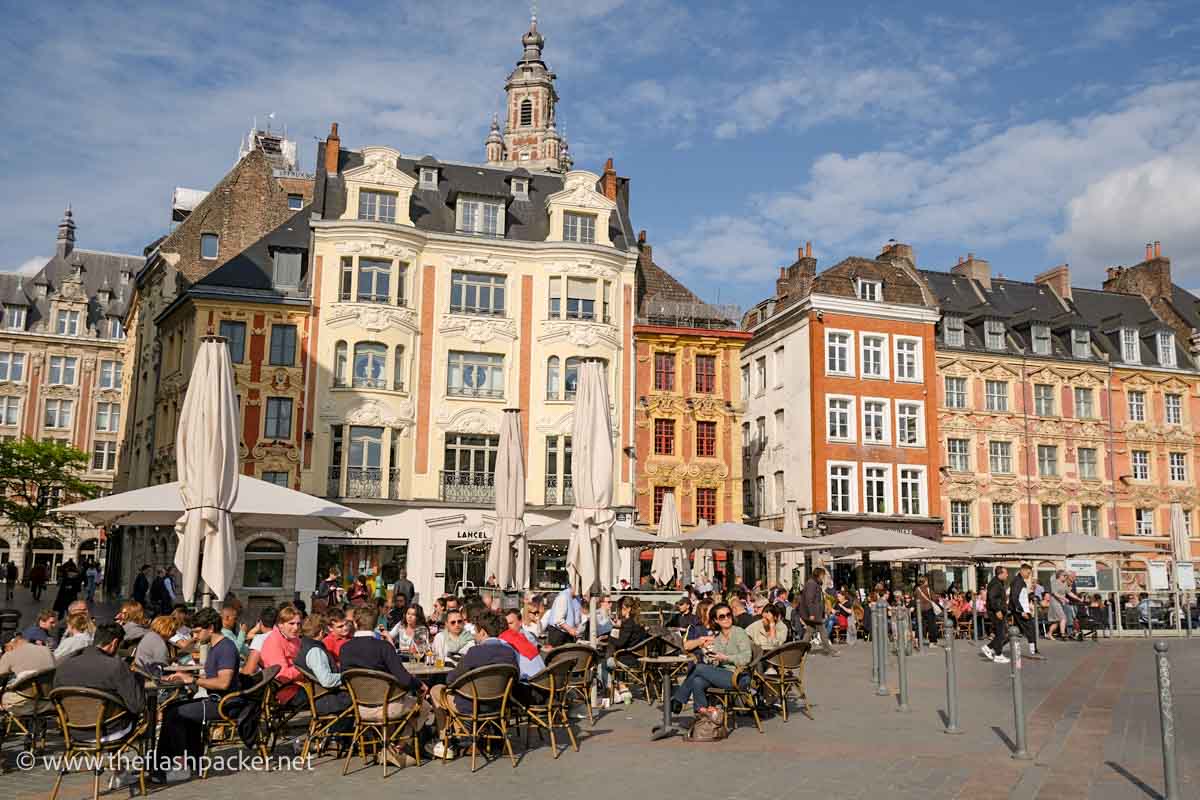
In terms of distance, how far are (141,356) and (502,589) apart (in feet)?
99.9

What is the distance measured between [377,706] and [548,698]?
181 cm

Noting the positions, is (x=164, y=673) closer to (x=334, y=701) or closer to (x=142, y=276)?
(x=334, y=701)

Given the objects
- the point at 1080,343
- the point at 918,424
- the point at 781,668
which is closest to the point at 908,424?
the point at 918,424

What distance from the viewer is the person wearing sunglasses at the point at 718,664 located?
1105 cm

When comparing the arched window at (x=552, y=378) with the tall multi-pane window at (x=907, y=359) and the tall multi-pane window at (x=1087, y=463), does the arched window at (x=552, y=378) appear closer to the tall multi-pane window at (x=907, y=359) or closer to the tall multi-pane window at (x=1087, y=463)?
the tall multi-pane window at (x=907, y=359)

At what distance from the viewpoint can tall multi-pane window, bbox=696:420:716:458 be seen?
3816 cm

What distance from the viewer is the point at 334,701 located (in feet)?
31.4

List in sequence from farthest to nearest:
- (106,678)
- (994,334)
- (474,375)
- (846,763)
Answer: (994,334)
(474,375)
(846,763)
(106,678)

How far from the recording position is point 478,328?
1398 inches

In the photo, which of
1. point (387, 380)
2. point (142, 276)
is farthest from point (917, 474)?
point (142, 276)

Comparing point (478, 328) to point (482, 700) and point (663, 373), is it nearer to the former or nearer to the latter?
point (663, 373)

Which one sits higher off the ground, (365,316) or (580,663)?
(365,316)

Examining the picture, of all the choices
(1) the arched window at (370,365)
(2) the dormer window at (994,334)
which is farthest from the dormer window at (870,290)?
(1) the arched window at (370,365)

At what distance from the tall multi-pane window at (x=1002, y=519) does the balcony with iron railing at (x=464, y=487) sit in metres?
21.1
